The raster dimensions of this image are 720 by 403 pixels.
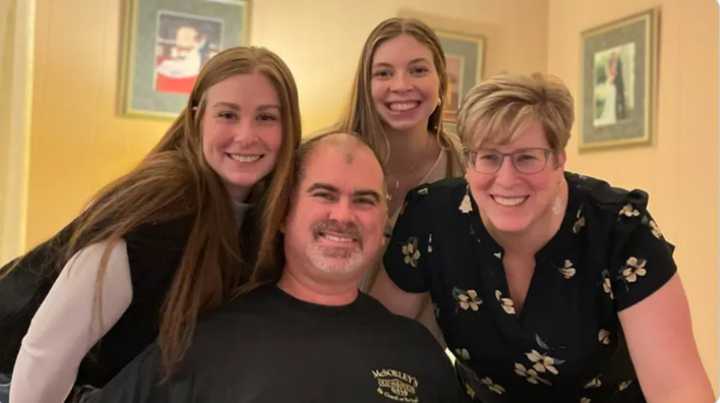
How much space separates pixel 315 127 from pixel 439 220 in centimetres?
192

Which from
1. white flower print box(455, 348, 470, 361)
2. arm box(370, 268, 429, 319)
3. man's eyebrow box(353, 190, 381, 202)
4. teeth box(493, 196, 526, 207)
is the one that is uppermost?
man's eyebrow box(353, 190, 381, 202)

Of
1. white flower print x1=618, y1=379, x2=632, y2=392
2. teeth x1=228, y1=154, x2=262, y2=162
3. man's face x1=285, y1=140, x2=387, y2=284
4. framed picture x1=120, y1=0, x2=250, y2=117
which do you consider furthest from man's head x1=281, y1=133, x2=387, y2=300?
framed picture x1=120, y1=0, x2=250, y2=117

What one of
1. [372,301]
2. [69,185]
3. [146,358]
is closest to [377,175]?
[372,301]

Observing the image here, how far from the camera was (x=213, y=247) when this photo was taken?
158 centimetres

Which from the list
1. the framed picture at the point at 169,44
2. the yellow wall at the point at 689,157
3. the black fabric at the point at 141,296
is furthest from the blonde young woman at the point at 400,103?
the yellow wall at the point at 689,157

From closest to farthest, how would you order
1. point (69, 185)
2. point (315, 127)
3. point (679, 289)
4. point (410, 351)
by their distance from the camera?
1. point (679, 289)
2. point (410, 351)
3. point (69, 185)
4. point (315, 127)

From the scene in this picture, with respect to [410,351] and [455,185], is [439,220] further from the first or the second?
[410,351]

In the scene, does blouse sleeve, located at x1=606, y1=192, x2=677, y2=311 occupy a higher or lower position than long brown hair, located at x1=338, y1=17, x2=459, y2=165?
lower

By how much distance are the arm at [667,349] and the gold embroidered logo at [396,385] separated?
1.54 feet

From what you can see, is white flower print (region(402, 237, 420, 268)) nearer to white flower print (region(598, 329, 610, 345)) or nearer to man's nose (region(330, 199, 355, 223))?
man's nose (region(330, 199, 355, 223))

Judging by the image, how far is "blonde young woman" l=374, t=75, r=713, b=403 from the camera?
1430 mm

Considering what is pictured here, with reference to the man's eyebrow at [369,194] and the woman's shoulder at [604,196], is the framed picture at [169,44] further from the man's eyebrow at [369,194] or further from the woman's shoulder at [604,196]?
the woman's shoulder at [604,196]

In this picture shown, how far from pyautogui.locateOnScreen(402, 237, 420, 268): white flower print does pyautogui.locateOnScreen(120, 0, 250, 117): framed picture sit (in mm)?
1822

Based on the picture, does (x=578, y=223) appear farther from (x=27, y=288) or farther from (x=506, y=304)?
(x=27, y=288)
